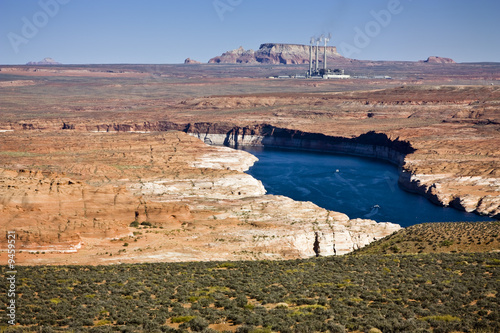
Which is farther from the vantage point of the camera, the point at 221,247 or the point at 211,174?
the point at 211,174

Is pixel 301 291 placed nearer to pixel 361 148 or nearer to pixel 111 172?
pixel 111 172

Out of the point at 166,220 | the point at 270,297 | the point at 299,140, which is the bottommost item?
the point at 166,220

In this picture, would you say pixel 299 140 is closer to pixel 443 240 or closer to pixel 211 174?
pixel 211 174

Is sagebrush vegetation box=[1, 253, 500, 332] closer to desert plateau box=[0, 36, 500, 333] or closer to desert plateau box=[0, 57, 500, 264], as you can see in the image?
desert plateau box=[0, 36, 500, 333]

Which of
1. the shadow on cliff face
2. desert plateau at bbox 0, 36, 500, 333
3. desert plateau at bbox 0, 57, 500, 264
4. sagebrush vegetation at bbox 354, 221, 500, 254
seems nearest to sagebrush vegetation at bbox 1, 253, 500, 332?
desert plateau at bbox 0, 36, 500, 333

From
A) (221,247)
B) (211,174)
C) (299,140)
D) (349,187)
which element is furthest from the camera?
(299,140)

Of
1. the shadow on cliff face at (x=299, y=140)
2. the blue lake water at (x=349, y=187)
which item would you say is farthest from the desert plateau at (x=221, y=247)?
the shadow on cliff face at (x=299, y=140)

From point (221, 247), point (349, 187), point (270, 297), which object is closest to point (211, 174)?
point (349, 187)
